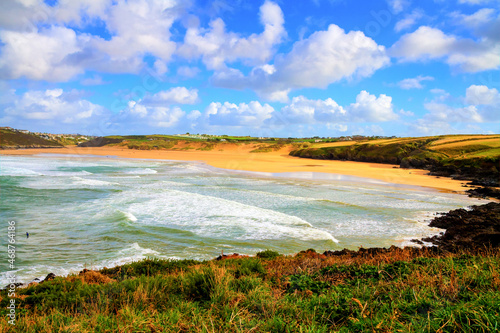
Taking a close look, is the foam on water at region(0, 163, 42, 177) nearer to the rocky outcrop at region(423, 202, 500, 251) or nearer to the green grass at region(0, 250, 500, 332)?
the green grass at region(0, 250, 500, 332)

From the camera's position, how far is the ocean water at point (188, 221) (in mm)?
9867

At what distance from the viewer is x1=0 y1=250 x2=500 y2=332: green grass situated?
3309mm

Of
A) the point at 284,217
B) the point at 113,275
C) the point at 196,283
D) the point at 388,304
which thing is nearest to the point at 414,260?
the point at 388,304

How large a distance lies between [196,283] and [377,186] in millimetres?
24240

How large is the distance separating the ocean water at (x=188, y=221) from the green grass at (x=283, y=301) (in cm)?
396

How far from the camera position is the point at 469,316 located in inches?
124

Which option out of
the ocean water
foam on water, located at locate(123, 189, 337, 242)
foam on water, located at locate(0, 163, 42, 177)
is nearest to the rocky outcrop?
the ocean water

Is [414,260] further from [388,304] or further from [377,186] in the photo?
[377,186]

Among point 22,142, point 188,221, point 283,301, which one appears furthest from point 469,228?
point 22,142

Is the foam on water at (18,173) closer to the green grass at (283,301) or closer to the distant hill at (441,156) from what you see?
the green grass at (283,301)

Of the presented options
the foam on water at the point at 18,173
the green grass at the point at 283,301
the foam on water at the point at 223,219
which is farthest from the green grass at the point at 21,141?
the green grass at the point at 283,301

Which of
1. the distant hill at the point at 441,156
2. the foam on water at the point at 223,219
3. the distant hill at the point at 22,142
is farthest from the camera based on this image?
the distant hill at the point at 22,142

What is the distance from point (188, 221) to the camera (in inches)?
541

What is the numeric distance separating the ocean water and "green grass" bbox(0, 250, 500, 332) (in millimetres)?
3965
